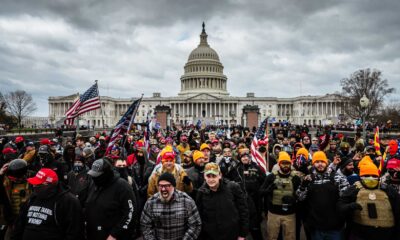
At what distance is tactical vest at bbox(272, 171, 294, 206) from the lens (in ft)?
17.8

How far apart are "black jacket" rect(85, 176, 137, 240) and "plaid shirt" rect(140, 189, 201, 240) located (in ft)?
0.80

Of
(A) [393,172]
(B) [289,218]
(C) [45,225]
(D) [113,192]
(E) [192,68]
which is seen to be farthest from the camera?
(E) [192,68]

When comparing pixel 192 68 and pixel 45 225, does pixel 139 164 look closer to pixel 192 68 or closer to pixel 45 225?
pixel 45 225

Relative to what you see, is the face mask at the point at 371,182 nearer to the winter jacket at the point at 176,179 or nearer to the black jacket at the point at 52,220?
the winter jacket at the point at 176,179

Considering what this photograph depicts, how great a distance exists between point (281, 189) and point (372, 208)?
146 centimetres

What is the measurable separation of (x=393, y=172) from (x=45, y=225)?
5173 millimetres

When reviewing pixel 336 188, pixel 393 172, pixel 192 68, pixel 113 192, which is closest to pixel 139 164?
pixel 113 192

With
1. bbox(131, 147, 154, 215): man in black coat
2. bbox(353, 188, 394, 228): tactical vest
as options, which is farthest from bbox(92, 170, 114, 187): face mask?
bbox(353, 188, 394, 228): tactical vest

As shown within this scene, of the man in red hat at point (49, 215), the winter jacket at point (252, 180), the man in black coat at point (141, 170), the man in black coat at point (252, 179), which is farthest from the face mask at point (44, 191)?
the winter jacket at point (252, 180)

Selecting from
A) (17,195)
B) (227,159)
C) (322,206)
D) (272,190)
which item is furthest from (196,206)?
(17,195)

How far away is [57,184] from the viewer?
4184 mm

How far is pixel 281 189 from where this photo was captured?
5.45 metres

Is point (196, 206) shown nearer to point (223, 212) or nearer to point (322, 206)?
point (223, 212)

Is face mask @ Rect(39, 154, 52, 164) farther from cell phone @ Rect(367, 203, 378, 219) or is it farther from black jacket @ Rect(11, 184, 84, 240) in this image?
cell phone @ Rect(367, 203, 378, 219)
